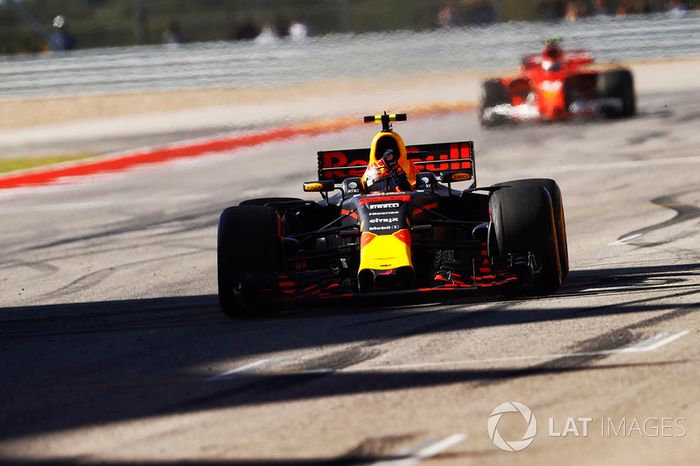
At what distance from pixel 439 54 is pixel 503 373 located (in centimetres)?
2573

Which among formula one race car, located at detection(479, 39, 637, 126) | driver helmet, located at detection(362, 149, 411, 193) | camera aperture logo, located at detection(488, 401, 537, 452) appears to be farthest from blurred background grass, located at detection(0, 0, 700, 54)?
camera aperture logo, located at detection(488, 401, 537, 452)

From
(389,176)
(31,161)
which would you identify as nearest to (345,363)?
(389,176)

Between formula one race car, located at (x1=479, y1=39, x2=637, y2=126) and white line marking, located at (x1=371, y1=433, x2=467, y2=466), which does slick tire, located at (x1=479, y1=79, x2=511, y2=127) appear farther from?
white line marking, located at (x1=371, y1=433, x2=467, y2=466)

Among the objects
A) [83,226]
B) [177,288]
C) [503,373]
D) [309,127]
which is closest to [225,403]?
[503,373]

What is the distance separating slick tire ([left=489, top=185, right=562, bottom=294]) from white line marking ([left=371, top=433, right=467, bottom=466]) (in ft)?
11.5

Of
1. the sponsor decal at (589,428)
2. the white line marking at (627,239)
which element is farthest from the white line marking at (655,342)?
the white line marking at (627,239)

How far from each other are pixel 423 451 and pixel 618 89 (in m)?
19.0

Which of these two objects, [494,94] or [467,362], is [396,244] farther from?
[494,94]

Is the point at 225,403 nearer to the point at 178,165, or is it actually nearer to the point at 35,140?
the point at 178,165

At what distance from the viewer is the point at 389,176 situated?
422 inches

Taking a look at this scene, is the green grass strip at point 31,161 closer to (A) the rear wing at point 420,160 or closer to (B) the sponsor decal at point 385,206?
(A) the rear wing at point 420,160

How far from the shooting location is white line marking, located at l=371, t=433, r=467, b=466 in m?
5.80

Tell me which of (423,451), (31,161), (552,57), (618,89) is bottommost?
(31,161)

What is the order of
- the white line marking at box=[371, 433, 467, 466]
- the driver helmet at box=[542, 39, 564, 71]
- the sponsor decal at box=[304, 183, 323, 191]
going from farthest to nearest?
1. the driver helmet at box=[542, 39, 564, 71]
2. the sponsor decal at box=[304, 183, 323, 191]
3. the white line marking at box=[371, 433, 467, 466]
